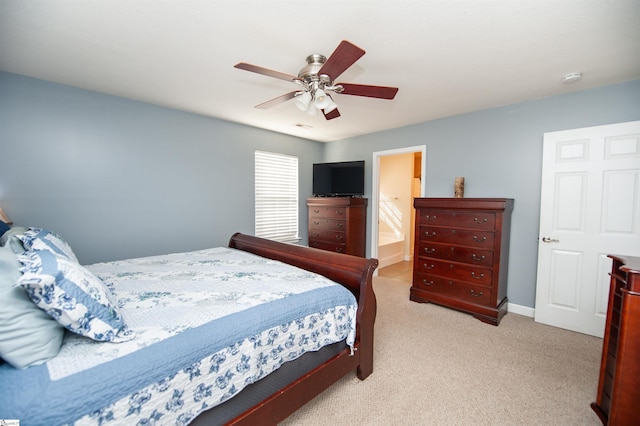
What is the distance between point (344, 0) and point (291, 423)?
2.51 metres

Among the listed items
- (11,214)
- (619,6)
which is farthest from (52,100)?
(619,6)

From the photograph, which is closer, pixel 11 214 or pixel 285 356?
pixel 285 356

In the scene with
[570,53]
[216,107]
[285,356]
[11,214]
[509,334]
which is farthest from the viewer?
[216,107]

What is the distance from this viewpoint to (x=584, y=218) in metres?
2.65

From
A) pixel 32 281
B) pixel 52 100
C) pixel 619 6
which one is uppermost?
pixel 619 6

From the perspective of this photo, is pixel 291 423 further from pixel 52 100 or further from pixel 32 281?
pixel 52 100

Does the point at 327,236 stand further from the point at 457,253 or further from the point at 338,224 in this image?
the point at 457,253

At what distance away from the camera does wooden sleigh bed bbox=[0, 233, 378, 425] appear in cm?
89

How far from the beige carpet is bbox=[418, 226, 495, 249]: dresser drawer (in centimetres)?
88

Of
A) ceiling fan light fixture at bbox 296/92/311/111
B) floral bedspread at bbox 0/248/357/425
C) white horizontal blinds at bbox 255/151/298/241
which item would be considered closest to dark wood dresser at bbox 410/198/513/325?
floral bedspread at bbox 0/248/357/425

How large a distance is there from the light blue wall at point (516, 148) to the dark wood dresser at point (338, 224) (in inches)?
45.8

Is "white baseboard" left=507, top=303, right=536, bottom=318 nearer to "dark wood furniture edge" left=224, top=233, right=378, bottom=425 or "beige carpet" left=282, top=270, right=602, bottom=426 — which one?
"beige carpet" left=282, top=270, right=602, bottom=426

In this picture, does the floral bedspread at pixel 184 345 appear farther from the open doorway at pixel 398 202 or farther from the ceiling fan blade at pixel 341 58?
the open doorway at pixel 398 202

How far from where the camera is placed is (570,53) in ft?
6.62
